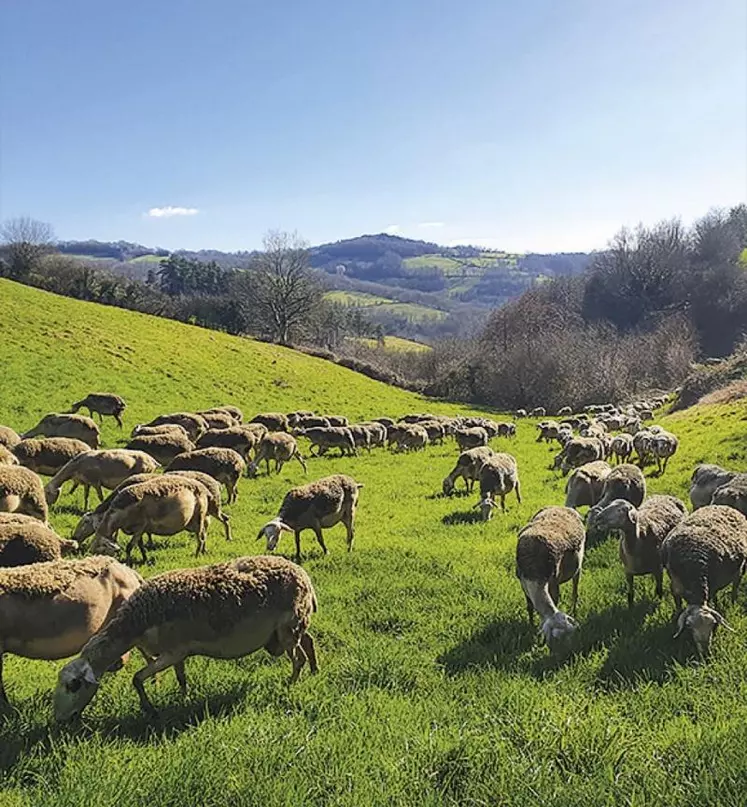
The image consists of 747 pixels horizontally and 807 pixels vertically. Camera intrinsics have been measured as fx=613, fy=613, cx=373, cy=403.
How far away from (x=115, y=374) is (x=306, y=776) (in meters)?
37.9

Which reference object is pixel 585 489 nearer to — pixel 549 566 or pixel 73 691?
pixel 549 566

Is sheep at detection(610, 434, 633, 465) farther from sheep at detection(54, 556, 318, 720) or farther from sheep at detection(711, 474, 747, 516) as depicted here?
→ sheep at detection(54, 556, 318, 720)

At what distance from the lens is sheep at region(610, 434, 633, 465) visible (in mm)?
25609

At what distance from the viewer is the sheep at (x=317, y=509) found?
12.4m

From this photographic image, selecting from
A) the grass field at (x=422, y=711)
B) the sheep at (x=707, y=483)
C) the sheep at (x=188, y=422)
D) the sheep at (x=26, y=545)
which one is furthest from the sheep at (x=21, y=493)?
the sheep at (x=188, y=422)

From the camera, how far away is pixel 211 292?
110438mm

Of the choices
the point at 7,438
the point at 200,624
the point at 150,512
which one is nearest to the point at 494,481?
the point at 150,512

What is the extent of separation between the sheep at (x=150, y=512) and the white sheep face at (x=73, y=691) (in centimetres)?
548

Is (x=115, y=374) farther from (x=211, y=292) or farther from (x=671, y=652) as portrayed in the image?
(x=211, y=292)

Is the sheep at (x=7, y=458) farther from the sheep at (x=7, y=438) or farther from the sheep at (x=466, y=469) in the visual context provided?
the sheep at (x=466, y=469)

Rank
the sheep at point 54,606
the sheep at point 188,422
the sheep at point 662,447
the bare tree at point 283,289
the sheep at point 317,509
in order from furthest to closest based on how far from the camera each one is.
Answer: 1. the bare tree at point 283,289
2. the sheep at point 188,422
3. the sheep at point 662,447
4. the sheep at point 317,509
5. the sheep at point 54,606

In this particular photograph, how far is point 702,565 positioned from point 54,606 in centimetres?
806

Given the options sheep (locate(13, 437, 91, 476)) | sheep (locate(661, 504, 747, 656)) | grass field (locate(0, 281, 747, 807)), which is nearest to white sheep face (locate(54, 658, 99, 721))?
grass field (locate(0, 281, 747, 807))

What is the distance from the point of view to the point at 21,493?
12039 mm
